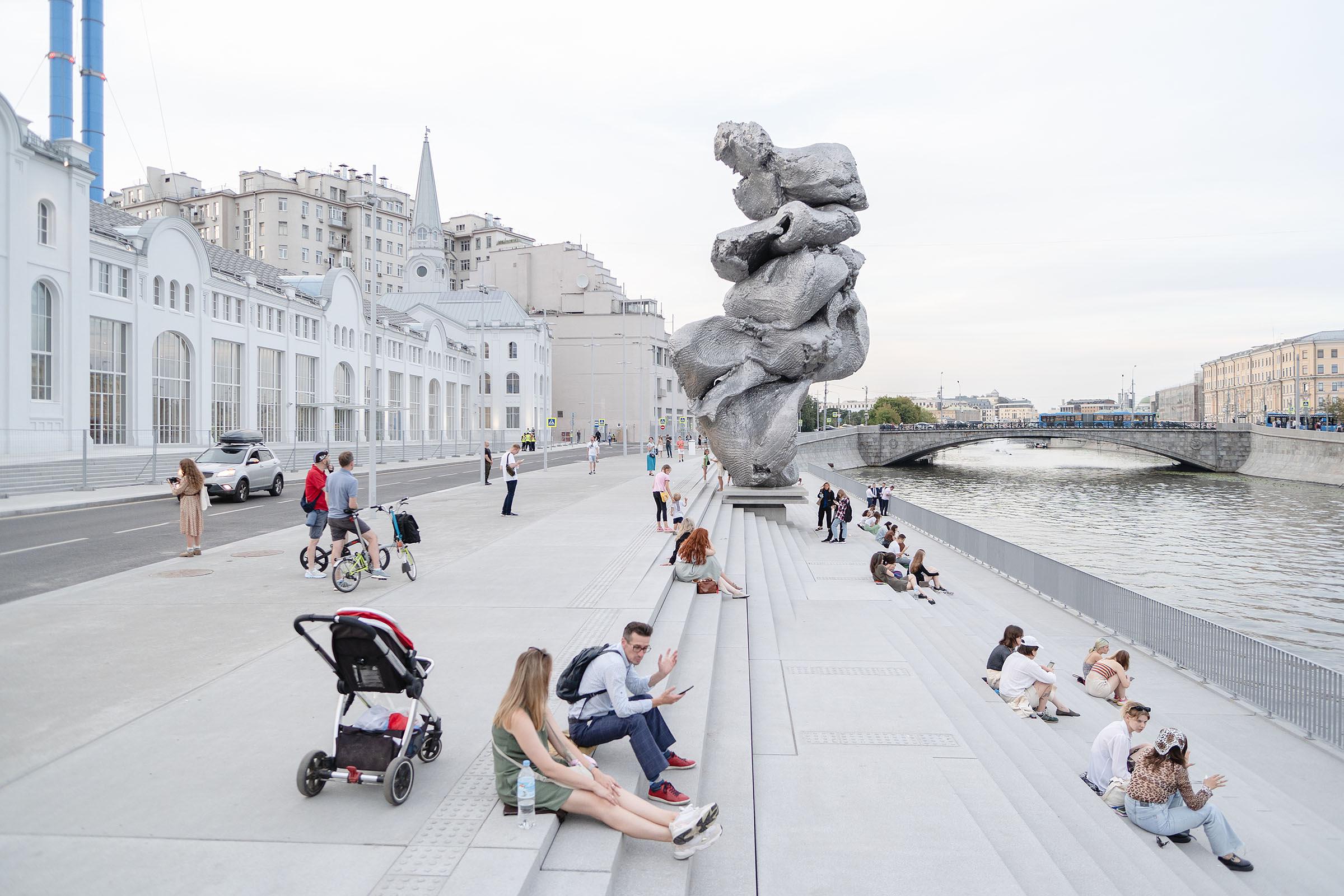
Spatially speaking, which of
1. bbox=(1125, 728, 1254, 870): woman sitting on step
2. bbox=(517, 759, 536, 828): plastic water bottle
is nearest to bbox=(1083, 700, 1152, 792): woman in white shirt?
bbox=(1125, 728, 1254, 870): woman sitting on step

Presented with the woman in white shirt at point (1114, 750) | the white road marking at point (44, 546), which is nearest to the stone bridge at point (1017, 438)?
the white road marking at point (44, 546)

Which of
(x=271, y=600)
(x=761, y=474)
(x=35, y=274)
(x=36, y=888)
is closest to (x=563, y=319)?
(x=35, y=274)

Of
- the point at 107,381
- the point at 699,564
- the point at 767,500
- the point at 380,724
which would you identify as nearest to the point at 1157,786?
the point at 380,724

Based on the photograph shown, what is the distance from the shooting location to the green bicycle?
36.4 feet

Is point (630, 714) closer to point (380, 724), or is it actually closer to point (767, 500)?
point (380, 724)

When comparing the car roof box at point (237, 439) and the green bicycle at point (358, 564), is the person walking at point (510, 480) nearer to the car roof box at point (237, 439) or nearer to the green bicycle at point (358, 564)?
the green bicycle at point (358, 564)

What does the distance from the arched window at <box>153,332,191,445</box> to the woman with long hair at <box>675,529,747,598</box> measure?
3198 cm

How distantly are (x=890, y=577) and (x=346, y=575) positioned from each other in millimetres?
8610

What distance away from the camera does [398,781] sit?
16.0 ft

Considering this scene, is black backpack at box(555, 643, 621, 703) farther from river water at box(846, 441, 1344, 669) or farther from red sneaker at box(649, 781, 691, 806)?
river water at box(846, 441, 1344, 669)

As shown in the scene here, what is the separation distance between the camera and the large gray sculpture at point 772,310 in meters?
23.8

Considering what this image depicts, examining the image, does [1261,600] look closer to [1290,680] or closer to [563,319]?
[1290,680]

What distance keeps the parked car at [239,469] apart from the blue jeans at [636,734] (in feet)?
67.6

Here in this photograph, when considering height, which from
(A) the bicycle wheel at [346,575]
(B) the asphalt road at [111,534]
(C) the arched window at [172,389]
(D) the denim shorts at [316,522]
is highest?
(C) the arched window at [172,389]
